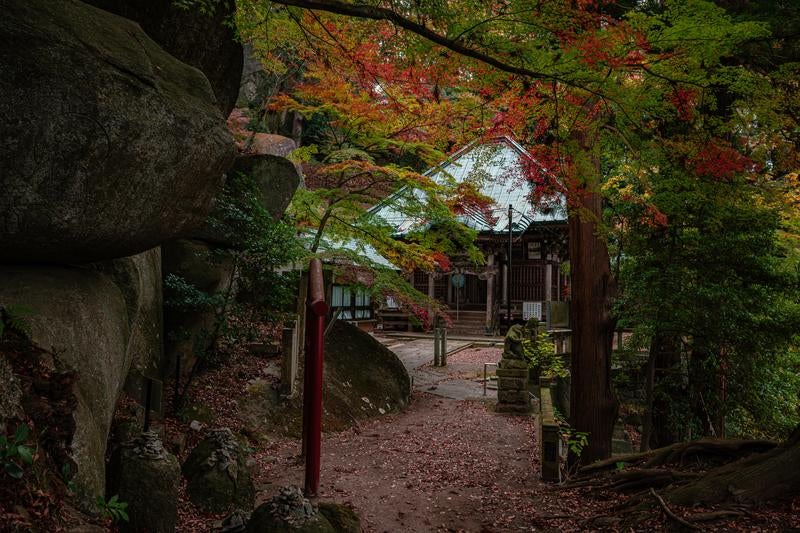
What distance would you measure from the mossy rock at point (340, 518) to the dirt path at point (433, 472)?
1116mm

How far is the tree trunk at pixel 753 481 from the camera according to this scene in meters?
3.93

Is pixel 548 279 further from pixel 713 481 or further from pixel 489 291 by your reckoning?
pixel 713 481

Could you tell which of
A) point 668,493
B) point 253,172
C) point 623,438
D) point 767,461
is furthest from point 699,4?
point 623,438

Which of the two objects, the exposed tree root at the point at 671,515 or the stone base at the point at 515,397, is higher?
the exposed tree root at the point at 671,515

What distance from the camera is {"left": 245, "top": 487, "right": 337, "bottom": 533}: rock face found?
10.1ft

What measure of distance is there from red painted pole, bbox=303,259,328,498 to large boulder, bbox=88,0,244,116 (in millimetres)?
3115

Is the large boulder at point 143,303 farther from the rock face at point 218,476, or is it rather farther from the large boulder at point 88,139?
the rock face at point 218,476

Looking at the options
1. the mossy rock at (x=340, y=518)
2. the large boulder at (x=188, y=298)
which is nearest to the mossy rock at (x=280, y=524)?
the mossy rock at (x=340, y=518)

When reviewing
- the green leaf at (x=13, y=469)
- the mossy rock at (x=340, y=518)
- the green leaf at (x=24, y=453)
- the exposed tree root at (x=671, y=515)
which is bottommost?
the exposed tree root at (x=671, y=515)

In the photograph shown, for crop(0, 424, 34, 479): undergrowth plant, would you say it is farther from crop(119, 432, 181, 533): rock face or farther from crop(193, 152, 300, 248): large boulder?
crop(193, 152, 300, 248): large boulder

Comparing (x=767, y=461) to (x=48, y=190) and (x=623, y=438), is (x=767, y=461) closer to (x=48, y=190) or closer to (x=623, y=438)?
(x=48, y=190)

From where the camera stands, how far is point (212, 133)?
407 cm

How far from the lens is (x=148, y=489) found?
3361mm

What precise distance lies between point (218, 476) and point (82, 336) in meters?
1.66
